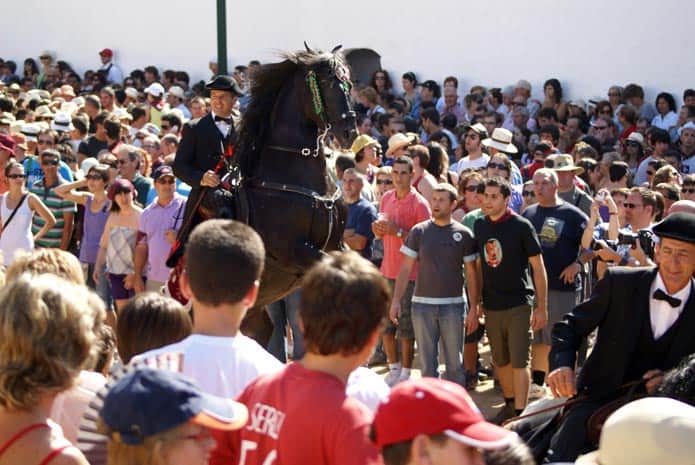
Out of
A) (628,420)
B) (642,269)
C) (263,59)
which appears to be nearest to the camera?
(628,420)

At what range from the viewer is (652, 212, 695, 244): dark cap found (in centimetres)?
461

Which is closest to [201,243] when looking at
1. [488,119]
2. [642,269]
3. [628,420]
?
[628,420]

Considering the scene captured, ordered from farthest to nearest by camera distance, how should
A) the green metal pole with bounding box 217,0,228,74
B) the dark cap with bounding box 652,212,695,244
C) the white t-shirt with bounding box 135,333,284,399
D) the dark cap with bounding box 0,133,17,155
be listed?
the green metal pole with bounding box 217,0,228,74 < the dark cap with bounding box 0,133,17,155 < the dark cap with bounding box 652,212,695,244 < the white t-shirt with bounding box 135,333,284,399

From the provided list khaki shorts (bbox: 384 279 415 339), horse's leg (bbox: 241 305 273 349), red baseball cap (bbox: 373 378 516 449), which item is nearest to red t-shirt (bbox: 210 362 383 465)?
red baseball cap (bbox: 373 378 516 449)

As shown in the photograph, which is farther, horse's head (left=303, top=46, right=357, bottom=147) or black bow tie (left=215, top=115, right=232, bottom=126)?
black bow tie (left=215, top=115, right=232, bottom=126)

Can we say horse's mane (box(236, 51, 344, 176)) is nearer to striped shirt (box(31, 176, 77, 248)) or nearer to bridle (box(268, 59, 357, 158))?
bridle (box(268, 59, 357, 158))

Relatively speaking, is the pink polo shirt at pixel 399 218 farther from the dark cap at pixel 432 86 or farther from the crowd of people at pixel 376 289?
the dark cap at pixel 432 86

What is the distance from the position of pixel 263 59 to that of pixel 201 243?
18086 mm

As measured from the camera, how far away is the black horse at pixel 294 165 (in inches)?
297

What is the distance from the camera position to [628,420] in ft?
9.63

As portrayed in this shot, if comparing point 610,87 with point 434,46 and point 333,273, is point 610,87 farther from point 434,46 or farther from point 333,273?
point 333,273

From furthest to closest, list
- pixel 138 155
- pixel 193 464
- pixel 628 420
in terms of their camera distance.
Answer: pixel 138 155 < pixel 628 420 < pixel 193 464

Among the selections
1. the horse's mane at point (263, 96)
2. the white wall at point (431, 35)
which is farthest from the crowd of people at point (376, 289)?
the white wall at point (431, 35)

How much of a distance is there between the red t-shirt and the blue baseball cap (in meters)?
0.27
